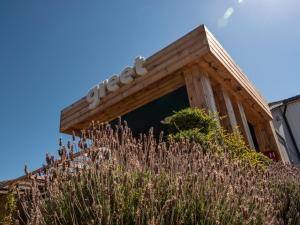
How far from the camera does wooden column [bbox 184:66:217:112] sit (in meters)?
5.66

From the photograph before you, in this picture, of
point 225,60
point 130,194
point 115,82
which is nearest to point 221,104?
point 225,60

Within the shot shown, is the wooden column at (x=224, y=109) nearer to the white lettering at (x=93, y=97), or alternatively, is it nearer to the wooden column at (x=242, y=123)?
the wooden column at (x=242, y=123)

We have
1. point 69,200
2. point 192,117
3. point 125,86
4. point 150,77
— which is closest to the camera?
point 69,200

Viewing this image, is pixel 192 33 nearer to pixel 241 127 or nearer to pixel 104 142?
pixel 241 127

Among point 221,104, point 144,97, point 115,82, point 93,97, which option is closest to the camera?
point 221,104

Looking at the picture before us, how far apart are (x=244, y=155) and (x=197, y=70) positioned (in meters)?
2.32

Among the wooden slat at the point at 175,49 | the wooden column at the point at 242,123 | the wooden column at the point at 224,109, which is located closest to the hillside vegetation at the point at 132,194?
the wooden slat at the point at 175,49

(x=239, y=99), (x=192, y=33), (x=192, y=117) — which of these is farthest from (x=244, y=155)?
(x=239, y=99)

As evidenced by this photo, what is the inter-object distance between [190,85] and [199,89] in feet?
0.79

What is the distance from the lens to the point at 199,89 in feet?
19.1

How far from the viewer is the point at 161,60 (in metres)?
6.18

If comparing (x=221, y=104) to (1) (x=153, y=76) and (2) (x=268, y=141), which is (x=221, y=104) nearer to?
(1) (x=153, y=76)

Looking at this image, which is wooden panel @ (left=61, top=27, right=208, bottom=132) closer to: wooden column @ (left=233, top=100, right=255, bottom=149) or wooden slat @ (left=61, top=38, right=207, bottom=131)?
wooden slat @ (left=61, top=38, right=207, bottom=131)

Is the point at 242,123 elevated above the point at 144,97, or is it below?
below
